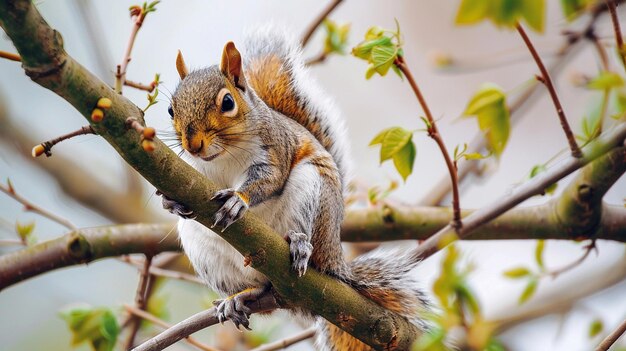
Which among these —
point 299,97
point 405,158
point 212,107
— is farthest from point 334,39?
point 405,158

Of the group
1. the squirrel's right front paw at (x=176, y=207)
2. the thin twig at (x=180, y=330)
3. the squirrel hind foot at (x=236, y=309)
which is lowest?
the thin twig at (x=180, y=330)

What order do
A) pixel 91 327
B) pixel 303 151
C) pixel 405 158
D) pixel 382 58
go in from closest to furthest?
Result: pixel 382 58, pixel 405 158, pixel 91 327, pixel 303 151

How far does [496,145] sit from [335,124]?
0.97 m

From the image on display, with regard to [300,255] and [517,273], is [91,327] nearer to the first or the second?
[300,255]

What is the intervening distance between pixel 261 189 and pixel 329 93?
3.36 feet

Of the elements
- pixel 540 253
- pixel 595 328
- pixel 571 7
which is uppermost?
pixel 571 7

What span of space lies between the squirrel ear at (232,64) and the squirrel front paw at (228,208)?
0.62 metres

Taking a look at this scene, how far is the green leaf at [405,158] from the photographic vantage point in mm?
1297

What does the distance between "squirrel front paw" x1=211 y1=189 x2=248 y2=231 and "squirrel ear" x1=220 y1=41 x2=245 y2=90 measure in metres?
0.62

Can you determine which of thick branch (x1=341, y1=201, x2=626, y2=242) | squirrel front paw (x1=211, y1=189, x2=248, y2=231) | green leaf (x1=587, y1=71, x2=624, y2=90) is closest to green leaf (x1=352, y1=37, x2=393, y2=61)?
squirrel front paw (x1=211, y1=189, x2=248, y2=231)

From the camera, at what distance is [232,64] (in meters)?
1.74

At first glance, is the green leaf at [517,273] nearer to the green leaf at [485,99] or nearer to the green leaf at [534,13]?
the green leaf at [485,99]

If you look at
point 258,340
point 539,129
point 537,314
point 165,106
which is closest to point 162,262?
point 258,340

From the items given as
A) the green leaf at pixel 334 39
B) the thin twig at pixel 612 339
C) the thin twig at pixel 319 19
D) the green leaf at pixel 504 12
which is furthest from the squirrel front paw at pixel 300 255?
the green leaf at pixel 504 12
